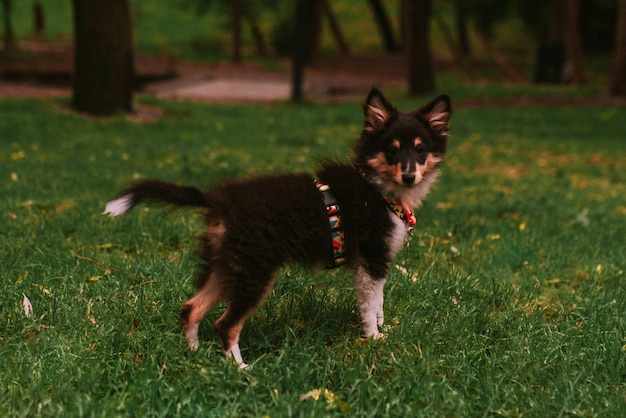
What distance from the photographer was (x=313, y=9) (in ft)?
110

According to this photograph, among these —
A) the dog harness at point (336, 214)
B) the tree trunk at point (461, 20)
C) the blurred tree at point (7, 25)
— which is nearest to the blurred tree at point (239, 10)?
the tree trunk at point (461, 20)

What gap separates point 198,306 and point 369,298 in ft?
3.09

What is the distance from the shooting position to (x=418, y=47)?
924 inches

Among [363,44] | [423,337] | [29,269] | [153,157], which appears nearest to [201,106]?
[153,157]

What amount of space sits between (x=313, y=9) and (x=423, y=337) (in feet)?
102

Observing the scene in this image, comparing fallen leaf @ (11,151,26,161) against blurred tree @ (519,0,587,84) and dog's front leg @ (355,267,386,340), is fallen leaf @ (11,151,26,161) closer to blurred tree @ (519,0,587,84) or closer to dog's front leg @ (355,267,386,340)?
dog's front leg @ (355,267,386,340)

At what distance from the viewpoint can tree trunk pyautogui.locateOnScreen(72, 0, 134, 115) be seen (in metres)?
13.9

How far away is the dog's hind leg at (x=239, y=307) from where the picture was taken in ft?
11.6

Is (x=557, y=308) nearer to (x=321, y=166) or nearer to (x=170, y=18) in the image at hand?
(x=321, y=166)

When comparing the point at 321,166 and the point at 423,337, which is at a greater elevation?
the point at 321,166

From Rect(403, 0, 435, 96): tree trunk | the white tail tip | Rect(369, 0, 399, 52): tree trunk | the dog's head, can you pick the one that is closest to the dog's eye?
the dog's head

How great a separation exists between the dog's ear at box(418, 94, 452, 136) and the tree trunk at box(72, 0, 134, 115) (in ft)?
36.9

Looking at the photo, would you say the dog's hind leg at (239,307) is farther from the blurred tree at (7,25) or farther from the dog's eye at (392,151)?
the blurred tree at (7,25)

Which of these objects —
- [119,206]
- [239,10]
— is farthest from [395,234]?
[239,10]
